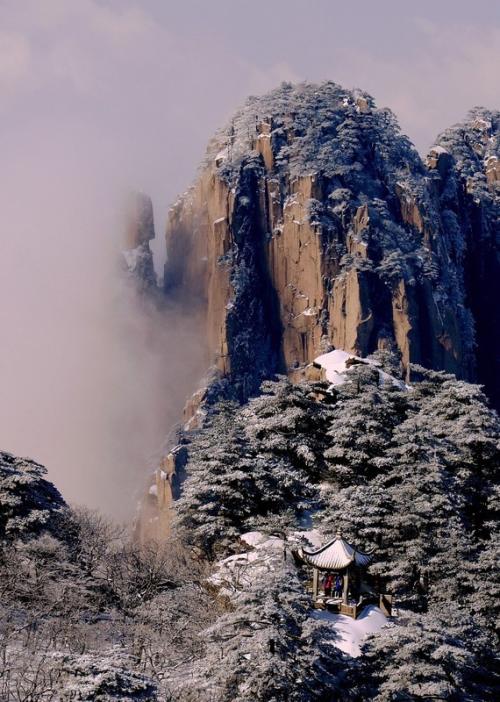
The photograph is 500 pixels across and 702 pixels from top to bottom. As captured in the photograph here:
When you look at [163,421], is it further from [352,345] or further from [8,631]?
[8,631]

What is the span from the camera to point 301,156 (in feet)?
321

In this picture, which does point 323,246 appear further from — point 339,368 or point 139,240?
point 339,368

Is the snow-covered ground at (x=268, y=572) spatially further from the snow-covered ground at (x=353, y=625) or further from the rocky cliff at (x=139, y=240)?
the rocky cliff at (x=139, y=240)

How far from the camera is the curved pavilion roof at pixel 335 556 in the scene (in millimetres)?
32406

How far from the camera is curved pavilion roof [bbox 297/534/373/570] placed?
106 feet

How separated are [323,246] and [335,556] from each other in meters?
64.3

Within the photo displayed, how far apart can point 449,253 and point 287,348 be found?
903 inches

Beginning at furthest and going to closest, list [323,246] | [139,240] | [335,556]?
1. [139,240]
2. [323,246]
3. [335,556]

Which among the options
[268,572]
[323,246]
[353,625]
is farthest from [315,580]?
[323,246]

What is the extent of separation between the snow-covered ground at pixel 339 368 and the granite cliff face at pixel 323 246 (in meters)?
30.2

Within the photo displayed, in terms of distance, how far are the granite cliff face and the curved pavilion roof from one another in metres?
56.3

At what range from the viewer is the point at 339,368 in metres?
55.7

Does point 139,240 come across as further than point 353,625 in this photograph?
Yes

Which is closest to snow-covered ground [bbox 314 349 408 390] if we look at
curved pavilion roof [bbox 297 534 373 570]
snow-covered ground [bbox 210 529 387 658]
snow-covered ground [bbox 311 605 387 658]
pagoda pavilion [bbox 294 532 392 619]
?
snow-covered ground [bbox 210 529 387 658]
